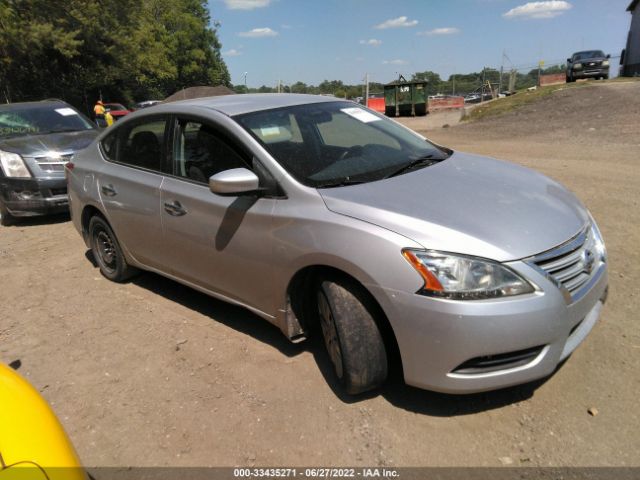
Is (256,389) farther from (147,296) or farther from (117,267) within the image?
(117,267)

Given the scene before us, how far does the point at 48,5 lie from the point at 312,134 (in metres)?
28.9

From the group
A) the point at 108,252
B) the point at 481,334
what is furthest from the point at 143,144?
the point at 481,334

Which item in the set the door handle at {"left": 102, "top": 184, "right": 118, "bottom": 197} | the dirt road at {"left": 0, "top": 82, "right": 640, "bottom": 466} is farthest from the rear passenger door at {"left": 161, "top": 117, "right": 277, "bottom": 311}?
the door handle at {"left": 102, "top": 184, "right": 118, "bottom": 197}

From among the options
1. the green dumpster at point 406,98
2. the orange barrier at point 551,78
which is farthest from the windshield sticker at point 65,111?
the orange barrier at point 551,78

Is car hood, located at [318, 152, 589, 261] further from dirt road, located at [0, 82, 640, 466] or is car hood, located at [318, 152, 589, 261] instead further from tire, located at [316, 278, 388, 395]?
dirt road, located at [0, 82, 640, 466]

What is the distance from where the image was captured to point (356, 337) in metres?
2.70

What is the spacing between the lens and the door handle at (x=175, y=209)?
360 centimetres

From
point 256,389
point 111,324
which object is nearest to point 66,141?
point 111,324

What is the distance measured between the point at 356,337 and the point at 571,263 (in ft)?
3.84

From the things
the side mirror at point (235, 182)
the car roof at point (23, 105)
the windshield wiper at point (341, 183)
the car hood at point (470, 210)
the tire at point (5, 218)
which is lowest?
the tire at point (5, 218)

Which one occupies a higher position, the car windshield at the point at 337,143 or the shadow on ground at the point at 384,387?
the car windshield at the point at 337,143

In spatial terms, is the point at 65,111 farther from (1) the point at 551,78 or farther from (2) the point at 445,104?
(1) the point at 551,78

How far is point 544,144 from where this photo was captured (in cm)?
1209

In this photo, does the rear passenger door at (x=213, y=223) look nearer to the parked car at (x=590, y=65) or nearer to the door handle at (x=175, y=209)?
the door handle at (x=175, y=209)
